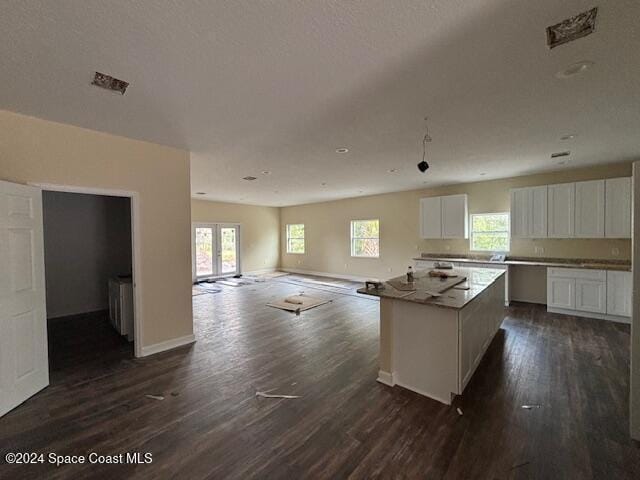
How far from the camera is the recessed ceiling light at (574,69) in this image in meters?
1.98

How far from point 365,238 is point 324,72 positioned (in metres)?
7.36

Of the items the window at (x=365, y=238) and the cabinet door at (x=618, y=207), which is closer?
the cabinet door at (x=618, y=207)

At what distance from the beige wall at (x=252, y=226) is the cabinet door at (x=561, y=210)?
28.5 feet

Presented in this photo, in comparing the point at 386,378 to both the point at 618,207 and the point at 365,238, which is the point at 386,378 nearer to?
the point at 618,207

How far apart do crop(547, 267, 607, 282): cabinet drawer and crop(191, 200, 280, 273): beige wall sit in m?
8.71

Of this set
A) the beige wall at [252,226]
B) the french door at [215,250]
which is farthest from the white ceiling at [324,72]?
the french door at [215,250]

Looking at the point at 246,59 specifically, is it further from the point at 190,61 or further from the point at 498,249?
the point at 498,249

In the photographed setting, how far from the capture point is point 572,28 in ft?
5.43

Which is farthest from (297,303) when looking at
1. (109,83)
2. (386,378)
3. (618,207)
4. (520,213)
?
(618,207)

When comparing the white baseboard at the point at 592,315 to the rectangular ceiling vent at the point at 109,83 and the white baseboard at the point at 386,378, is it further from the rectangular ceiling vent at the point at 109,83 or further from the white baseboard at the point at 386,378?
the rectangular ceiling vent at the point at 109,83

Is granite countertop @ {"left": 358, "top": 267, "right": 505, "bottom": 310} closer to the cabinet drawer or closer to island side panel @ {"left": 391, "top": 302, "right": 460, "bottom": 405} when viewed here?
island side panel @ {"left": 391, "top": 302, "right": 460, "bottom": 405}

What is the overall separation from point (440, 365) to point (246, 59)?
2903 millimetres

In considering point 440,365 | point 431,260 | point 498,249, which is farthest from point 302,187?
point 440,365

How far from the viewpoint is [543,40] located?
5.73 feet
